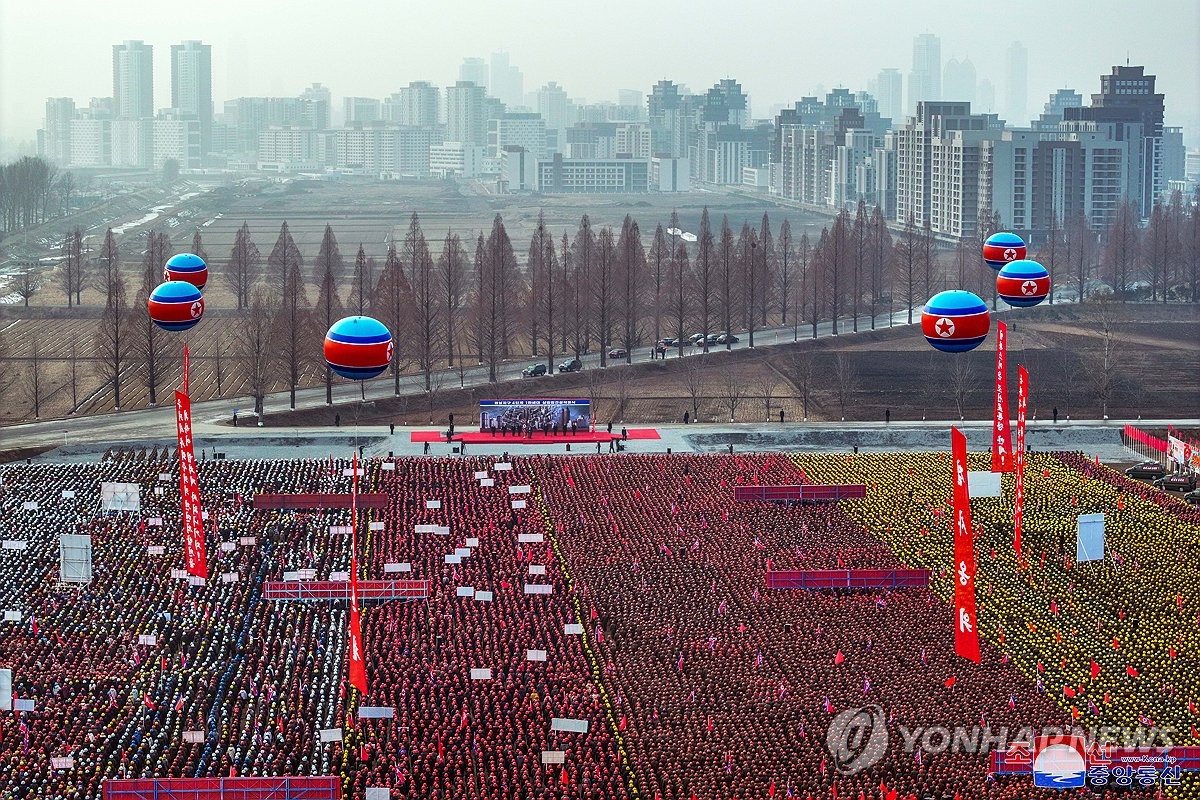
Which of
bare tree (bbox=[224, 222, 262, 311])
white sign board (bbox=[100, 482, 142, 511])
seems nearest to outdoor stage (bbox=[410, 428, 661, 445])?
white sign board (bbox=[100, 482, 142, 511])

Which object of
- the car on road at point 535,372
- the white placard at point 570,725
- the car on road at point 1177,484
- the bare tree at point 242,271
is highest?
the bare tree at point 242,271

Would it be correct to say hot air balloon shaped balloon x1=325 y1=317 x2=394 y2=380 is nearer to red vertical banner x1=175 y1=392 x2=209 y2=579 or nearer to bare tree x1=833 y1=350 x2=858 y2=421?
red vertical banner x1=175 y1=392 x2=209 y2=579

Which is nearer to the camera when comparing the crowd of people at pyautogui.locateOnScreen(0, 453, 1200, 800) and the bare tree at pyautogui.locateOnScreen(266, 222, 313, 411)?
the crowd of people at pyautogui.locateOnScreen(0, 453, 1200, 800)

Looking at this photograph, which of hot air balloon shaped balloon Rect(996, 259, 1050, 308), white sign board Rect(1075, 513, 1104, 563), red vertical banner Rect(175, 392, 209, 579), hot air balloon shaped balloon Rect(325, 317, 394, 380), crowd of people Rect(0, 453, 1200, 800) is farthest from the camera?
hot air balloon shaped balloon Rect(996, 259, 1050, 308)

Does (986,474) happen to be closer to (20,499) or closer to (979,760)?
(979,760)

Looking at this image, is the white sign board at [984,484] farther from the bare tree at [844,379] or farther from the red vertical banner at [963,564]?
the bare tree at [844,379]

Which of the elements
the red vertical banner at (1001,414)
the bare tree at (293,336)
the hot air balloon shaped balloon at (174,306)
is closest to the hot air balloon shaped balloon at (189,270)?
the hot air balloon shaped balloon at (174,306)
